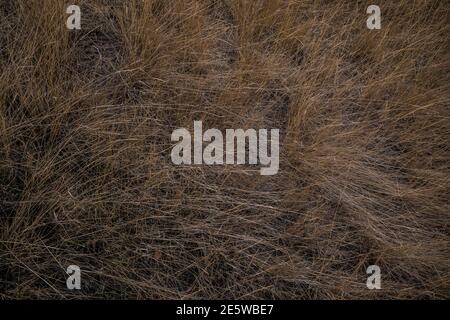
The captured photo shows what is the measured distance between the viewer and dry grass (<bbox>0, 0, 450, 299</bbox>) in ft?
5.95

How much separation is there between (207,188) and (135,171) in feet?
1.12

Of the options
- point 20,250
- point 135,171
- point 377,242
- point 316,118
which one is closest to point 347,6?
point 316,118

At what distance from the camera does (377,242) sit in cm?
191

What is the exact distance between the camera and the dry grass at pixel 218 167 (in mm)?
1813

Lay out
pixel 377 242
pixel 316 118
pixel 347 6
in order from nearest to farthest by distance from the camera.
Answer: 1. pixel 377 242
2. pixel 316 118
3. pixel 347 6

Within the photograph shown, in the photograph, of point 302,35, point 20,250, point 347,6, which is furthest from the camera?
point 347,6

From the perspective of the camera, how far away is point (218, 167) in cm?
197

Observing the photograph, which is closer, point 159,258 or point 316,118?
point 159,258

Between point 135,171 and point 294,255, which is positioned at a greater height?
point 135,171

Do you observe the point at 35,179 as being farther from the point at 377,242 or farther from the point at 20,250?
the point at 377,242

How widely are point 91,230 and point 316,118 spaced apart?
1.22 meters

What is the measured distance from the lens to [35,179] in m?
1.86

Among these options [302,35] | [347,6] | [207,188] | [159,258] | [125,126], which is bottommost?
[159,258]

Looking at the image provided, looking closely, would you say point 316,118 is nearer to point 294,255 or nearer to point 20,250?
point 294,255
